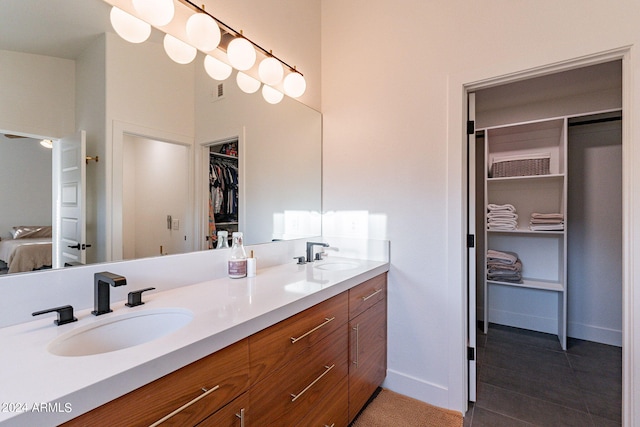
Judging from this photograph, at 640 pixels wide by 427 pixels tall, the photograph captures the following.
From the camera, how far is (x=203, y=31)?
1362 millimetres

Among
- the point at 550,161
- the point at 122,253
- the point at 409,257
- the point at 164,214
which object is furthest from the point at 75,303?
the point at 550,161

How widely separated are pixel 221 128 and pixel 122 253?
0.81 meters

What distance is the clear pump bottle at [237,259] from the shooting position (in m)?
1.43

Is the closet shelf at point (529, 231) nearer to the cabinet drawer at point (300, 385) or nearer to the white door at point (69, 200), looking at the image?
the cabinet drawer at point (300, 385)

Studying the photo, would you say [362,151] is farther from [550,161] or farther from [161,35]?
[550,161]

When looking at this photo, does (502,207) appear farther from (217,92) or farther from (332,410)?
(217,92)

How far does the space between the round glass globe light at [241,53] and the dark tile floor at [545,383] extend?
242 cm

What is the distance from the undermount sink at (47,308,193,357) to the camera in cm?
81

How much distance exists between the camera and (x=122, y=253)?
1.14 metres

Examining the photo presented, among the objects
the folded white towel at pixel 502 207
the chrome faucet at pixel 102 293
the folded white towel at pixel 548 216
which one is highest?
the folded white towel at pixel 502 207

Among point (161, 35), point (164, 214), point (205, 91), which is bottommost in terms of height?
point (164, 214)

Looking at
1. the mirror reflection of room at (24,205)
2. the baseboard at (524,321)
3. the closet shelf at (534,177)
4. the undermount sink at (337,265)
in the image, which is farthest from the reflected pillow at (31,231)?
the baseboard at (524,321)

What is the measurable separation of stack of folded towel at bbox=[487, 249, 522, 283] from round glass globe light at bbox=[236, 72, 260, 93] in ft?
8.77

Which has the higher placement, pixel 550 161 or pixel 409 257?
pixel 550 161
